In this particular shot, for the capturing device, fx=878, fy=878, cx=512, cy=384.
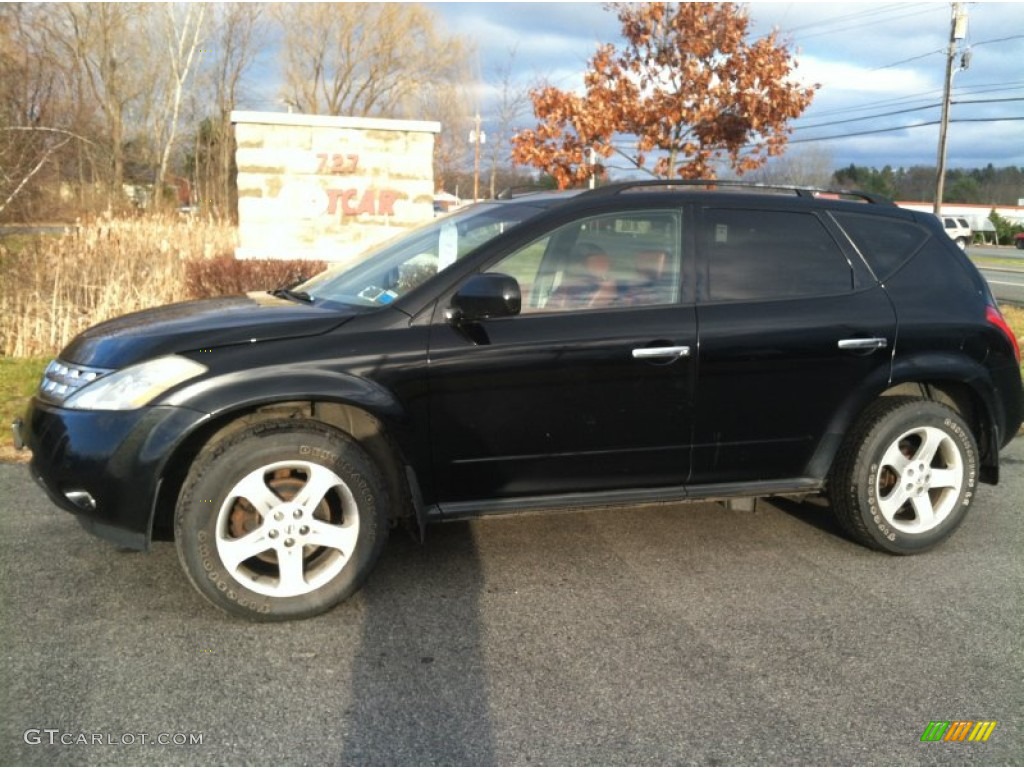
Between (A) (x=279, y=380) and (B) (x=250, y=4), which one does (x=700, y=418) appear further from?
(B) (x=250, y=4)

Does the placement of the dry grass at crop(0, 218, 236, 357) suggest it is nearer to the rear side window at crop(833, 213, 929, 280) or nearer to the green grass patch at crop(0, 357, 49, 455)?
the green grass patch at crop(0, 357, 49, 455)

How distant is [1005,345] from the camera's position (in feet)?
15.2

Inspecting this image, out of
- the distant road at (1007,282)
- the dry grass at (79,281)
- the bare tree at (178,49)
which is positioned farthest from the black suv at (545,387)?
the bare tree at (178,49)

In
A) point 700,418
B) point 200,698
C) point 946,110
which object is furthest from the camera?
point 946,110

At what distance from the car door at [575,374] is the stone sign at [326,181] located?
750cm

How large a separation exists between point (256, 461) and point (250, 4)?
106ft

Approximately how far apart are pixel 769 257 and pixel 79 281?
26.6 ft

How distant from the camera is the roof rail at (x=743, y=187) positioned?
4.31 m

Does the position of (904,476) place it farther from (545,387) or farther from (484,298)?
(484,298)

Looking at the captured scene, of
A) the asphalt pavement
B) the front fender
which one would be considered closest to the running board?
the asphalt pavement

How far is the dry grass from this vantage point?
8.75 meters

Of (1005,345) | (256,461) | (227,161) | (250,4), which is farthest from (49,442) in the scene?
(250,4)

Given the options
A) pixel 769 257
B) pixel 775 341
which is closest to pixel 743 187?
pixel 769 257

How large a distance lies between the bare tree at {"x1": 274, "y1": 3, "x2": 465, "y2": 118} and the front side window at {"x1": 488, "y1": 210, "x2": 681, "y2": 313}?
3176cm
